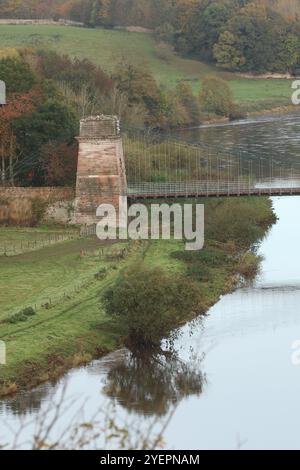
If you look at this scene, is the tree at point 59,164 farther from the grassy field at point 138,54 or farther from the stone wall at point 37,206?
the grassy field at point 138,54

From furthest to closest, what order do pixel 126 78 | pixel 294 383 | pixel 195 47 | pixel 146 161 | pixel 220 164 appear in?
pixel 195 47 → pixel 126 78 → pixel 220 164 → pixel 146 161 → pixel 294 383

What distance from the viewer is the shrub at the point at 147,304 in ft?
140

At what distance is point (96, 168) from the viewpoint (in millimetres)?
60312

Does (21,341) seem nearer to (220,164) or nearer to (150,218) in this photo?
(150,218)

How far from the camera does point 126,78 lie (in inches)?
3770

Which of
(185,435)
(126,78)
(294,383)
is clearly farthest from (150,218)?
(126,78)

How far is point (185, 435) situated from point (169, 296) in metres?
9.73

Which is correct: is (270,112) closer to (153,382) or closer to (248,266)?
(248,266)

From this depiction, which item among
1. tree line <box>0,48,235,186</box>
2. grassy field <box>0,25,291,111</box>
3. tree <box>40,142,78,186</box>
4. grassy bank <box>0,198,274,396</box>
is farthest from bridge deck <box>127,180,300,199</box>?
grassy field <box>0,25,291,111</box>

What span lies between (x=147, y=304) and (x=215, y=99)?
70.9 metres

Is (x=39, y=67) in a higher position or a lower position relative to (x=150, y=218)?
higher

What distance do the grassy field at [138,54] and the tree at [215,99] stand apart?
147 inches

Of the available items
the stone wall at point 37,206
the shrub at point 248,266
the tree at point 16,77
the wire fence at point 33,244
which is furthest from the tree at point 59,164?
the shrub at point 248,266

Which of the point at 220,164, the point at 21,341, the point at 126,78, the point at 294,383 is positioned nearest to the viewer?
the point at 294,383
